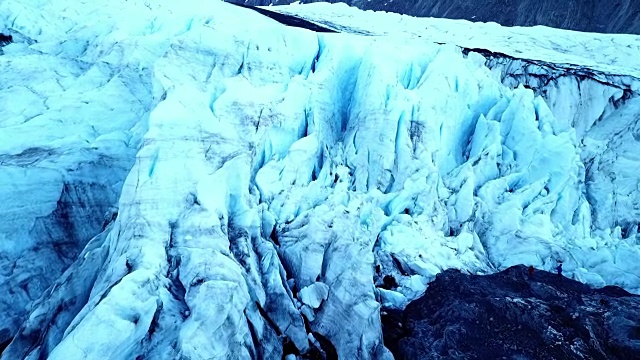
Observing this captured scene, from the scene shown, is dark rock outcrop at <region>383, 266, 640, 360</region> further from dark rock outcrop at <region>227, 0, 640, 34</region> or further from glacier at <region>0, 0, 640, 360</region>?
dark rock outcrop at <region>227, 0, 640, 34</region>

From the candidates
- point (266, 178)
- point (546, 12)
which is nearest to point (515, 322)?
point (266, 178)

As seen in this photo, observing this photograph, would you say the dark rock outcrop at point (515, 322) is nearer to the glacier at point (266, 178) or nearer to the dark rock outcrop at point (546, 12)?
the glacier at point (266, 178)

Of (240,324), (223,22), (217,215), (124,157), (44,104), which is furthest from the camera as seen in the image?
(223,22)

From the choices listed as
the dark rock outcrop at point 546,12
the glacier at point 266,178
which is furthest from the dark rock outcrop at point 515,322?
the dark rock outcrop at point 546,12

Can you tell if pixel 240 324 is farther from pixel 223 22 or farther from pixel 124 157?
pixel 223 22

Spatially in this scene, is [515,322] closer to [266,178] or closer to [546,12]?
[266,178]

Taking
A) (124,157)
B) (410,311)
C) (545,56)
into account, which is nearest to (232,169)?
(124,157)

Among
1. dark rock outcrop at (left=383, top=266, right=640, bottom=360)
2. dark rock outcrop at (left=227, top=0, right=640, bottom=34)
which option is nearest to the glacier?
dark rock outcrop at (left=383, top=266, right=640, bottom=360)
